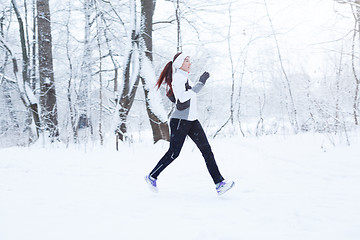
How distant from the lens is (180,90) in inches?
125

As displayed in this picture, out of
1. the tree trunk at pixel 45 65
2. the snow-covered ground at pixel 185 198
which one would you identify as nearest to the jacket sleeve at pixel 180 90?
the snow-covered ground at pixel 185 198

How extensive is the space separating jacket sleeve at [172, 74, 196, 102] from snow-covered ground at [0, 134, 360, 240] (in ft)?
3.47

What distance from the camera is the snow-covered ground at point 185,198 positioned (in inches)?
83.2

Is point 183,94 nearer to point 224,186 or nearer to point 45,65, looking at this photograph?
point 224,186

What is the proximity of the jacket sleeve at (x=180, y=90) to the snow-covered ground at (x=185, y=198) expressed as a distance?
1.06 meters

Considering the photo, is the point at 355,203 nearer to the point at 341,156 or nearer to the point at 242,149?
the point at 341,156

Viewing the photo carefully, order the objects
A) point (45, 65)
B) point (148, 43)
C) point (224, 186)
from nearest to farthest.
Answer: point (224, 186), point (148, 43), point (45, 65)

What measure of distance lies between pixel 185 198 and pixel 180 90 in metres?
1.13

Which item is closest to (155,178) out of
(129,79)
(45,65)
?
(129,79)

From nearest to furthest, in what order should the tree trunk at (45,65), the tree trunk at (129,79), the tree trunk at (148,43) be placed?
the tree trunk at (129,79) → the tree trunk at (148,43) → the tree trunk at (45,65)

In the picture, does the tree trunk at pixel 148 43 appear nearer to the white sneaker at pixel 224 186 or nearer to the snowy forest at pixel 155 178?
the snowy forest at pixel 155 178

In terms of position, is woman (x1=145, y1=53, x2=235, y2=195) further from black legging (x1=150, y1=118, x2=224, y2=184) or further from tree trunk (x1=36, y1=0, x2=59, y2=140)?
tree trunk (x1=36, y1=0, x2=59, y2=140)

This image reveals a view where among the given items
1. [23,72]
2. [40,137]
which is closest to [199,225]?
[40,137]

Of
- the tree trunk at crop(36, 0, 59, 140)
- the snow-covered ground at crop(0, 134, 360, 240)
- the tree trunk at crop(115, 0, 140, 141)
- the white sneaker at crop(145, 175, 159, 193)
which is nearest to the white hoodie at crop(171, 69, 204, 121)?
the white sneaker at crop(145, 175, 159, 193)
